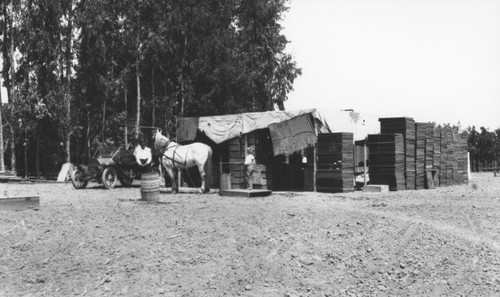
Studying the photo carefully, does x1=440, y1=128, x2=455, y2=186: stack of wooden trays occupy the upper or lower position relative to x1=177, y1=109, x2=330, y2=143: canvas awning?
lower

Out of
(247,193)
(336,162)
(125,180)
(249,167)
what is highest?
(336,162)

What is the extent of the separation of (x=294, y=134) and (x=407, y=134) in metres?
4.67

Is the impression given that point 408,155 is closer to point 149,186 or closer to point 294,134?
point 294,134

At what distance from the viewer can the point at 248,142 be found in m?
21.5

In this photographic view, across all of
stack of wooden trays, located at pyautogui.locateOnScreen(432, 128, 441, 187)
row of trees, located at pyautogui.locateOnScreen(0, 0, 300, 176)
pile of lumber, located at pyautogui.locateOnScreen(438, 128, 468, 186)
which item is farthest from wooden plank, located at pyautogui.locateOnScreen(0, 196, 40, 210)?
row of trees, located at pyautogui.locateOnScreen(0, 0, 300, 176)

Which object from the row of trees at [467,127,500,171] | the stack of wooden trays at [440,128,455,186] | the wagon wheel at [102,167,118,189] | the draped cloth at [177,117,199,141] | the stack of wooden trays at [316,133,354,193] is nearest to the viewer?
the stack of wooden trays at [316,133,354,193]

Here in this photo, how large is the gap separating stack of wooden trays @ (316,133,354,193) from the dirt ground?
729 cm

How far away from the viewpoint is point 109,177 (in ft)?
74.5

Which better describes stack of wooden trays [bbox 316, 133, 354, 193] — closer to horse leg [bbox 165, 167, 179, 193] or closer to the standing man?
the standing man

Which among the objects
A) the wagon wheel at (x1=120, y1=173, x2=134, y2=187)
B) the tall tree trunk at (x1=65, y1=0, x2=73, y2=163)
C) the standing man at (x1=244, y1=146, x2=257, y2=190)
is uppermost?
the tall tree trunk at (x1=65, y1=0, x2=73, y2=163)

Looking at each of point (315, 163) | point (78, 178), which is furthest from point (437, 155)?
point (78, 178)

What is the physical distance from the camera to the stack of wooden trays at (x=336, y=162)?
19597mm

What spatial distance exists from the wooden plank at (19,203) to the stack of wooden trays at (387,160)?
1263 centimetres

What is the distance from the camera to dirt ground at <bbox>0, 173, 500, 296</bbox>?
7621 millimetres
